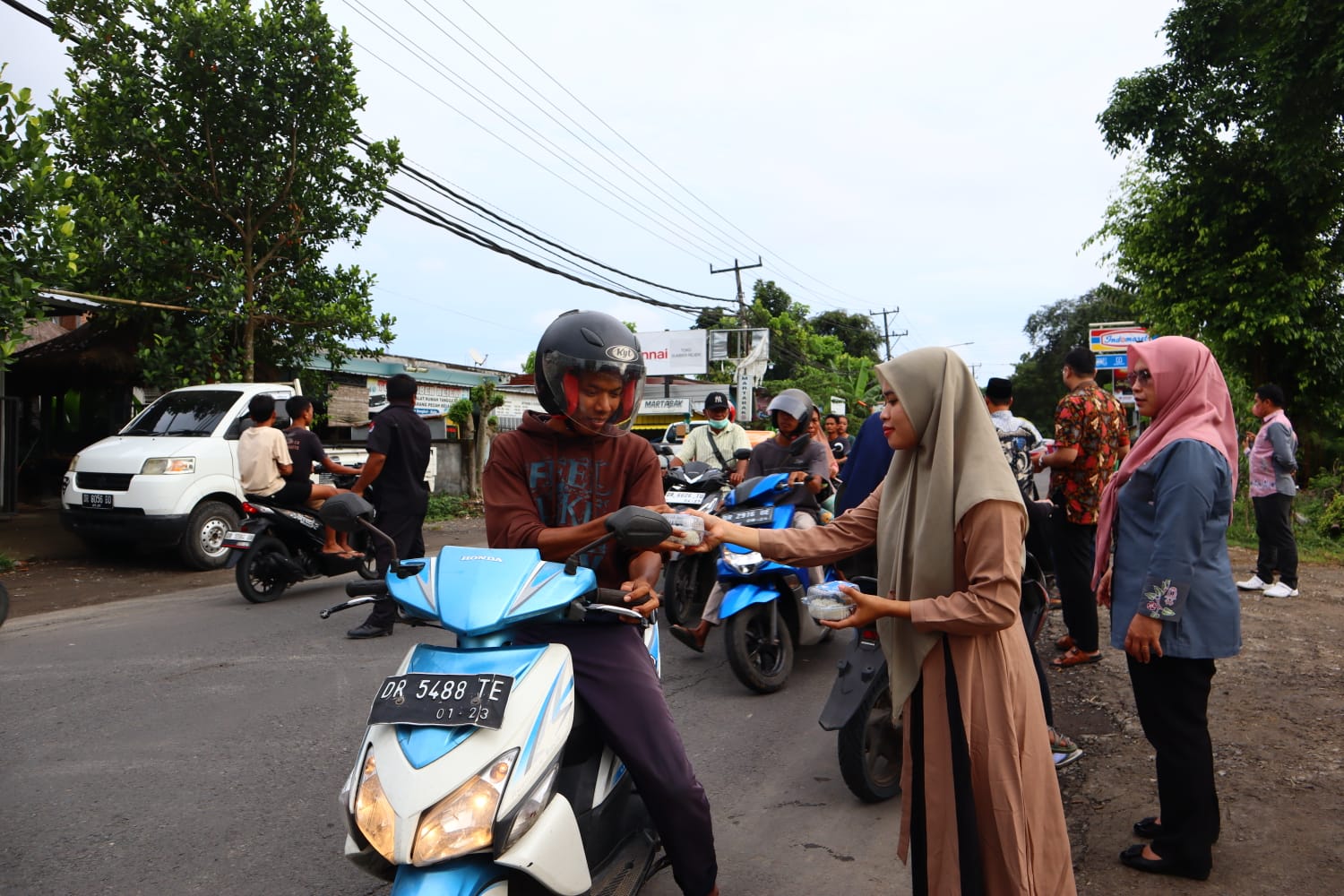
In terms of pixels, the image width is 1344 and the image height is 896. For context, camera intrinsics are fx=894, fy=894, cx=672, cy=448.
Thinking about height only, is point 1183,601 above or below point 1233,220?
below

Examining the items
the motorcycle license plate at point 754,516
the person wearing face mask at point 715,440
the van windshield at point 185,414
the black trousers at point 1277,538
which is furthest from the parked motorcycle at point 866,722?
the van windshield at point 185,414

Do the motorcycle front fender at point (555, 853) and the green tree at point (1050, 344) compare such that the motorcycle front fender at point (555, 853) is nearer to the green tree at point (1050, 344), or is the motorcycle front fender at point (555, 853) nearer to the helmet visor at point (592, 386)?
the helmet visor at point (592, 386)

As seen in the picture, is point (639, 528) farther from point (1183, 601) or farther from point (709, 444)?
point (709, 444)

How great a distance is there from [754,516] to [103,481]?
7.46 metres

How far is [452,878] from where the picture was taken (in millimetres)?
1837

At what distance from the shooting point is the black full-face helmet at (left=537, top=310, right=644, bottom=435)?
2600 millimetres

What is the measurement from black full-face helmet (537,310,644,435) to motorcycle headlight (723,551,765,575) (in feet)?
8.46

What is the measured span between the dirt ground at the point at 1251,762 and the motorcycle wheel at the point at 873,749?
0.71m

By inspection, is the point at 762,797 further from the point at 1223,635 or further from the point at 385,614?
the point at 385,614

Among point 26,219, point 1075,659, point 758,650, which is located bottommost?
point 1075,659

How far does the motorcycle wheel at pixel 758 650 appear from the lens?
5.04 meters

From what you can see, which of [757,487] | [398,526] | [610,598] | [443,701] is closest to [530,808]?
[443,701]

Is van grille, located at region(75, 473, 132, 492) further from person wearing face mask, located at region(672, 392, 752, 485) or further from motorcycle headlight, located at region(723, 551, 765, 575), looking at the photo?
motorcycle headlight, located at region(723, 551, 765, 575)

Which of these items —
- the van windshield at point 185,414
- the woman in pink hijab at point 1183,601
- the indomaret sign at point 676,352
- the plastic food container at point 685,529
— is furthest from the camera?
the indomaret sign at point 676,352
